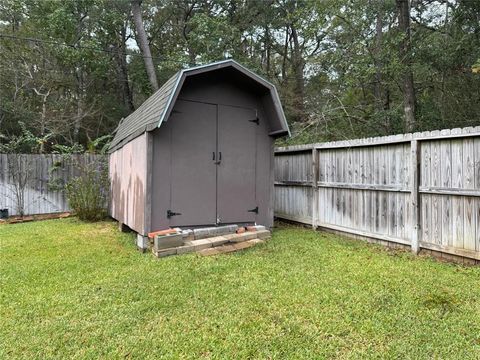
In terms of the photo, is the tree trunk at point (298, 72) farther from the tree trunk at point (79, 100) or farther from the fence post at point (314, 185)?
the tree trunk at point (79, 100)

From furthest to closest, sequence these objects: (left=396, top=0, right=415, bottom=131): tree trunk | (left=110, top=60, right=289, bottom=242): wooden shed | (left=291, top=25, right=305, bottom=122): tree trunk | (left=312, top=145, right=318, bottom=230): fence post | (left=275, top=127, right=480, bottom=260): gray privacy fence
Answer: (left=291, top=25, right=305, bottom=122): tree trunk, (left=396, top=0, right=415, bottom=131): tree trunk, (left=312, top=145, right=318, bottom=230): fence post, (left=110, top=60, right=289, bottom=242): wooden shed, (left=275, top=127, right=480, bottom=260): gray privacy fence

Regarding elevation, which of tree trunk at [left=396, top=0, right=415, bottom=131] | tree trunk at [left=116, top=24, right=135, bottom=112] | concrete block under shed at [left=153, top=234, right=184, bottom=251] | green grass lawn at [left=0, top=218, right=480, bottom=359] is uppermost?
tree trunk at [left=116, top=24, right=135, bottom=112]

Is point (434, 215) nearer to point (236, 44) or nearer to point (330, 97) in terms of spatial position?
point (330, 97)

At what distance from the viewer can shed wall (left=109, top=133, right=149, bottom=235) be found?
4.73m

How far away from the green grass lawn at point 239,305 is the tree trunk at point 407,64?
486 centimetres

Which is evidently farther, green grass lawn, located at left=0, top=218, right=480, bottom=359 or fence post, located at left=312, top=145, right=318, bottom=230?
fence post, located at left=312, top=145, right=318, bottom=230

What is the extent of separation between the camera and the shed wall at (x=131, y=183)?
4734 mm

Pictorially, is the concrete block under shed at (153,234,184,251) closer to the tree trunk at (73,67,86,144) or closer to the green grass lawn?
the green grass lawn

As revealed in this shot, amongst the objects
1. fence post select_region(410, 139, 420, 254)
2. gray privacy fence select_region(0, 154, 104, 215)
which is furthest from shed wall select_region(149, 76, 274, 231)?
gray privacy fence select_region(0, 154, 104, 215)

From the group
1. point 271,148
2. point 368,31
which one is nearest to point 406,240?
point 271,148

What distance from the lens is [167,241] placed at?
14.1ft

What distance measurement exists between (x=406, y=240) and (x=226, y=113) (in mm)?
3531

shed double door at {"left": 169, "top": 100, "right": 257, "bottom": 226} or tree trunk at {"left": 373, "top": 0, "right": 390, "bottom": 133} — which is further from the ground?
tree trunk at {"left": 373, "top": 0, "right": 390, "bottom": 133}

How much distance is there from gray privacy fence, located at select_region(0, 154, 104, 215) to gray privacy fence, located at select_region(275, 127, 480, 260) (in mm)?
6440
